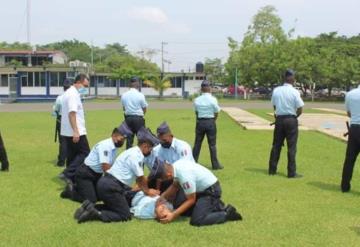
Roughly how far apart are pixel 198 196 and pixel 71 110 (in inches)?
125

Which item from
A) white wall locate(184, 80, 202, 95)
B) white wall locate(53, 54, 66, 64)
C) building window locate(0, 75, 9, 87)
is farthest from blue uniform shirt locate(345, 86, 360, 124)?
white wall locate(53, 54, 66, 64)

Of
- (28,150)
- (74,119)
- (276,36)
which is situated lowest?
(28,150)

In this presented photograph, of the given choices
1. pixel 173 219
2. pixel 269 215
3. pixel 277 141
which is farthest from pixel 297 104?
pixel 173 219

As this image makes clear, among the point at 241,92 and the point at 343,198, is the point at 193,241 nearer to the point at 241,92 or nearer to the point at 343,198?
the point at 343,198

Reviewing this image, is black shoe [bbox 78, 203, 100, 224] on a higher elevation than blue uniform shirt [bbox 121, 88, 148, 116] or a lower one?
A: lower

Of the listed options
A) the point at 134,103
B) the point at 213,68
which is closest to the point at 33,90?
the point at 213,68

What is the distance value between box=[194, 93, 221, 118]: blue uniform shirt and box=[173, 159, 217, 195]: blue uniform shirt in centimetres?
422

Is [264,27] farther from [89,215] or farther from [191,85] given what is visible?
[89,215]

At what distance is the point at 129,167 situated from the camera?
7.28 meters

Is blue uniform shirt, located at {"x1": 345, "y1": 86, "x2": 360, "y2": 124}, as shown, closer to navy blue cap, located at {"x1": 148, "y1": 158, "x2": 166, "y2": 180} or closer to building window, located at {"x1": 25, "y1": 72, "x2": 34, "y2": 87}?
navy blue cap, located at {"x1": 148, "y1": 158, "x2": 166, "y2": 180}

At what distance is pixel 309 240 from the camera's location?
20.4ft

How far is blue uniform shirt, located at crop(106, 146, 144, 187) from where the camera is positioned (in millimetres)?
7219

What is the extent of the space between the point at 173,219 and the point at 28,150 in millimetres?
8464

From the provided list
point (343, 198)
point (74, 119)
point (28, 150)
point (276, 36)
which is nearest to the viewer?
point (343, 198)
